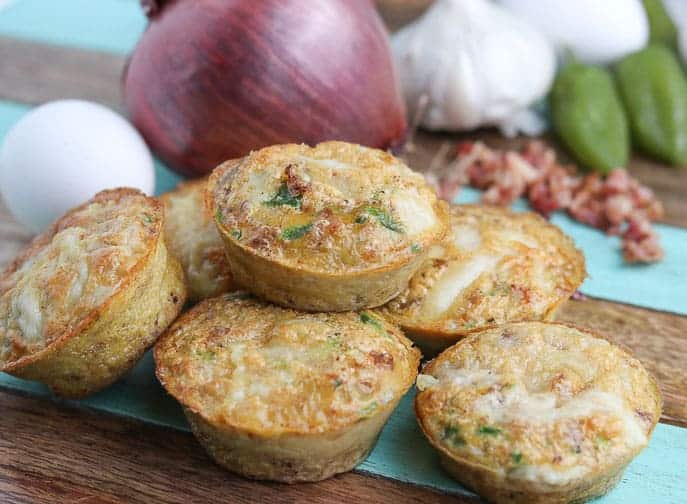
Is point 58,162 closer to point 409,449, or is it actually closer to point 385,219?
point 385,219

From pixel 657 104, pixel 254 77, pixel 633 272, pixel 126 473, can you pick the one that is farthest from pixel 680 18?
pixel 126 473

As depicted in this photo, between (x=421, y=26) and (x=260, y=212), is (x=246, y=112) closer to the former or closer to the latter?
(x=260, y=212)

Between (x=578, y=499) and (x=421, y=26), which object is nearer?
(x=578, y=499)

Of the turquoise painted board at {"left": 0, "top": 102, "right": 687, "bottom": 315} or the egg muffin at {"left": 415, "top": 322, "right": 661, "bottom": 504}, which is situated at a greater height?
the egg muffin at {"left": 415, "top": 322, "right": 661, "bottom": 504}

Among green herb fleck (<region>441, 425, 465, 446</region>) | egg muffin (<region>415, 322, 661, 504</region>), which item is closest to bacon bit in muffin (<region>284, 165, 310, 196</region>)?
egg muffin (<region>415, 322, 661, 504</region>)

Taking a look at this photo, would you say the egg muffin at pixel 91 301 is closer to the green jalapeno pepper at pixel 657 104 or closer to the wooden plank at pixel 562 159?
the wooden plank at pixel 562 159

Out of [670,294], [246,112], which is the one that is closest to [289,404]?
[246,112]

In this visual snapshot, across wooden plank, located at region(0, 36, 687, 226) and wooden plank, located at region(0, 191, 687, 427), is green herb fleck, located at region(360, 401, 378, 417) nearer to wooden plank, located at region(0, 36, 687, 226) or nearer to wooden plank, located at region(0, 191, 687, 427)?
wooden plank, located at region(0, 191, 687, 427)
